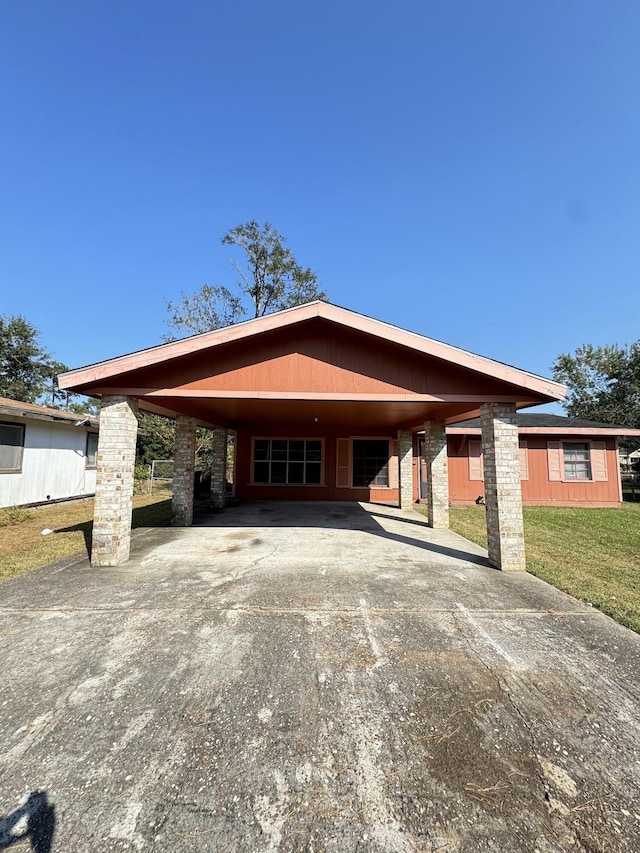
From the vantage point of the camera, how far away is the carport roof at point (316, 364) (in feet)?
18.6

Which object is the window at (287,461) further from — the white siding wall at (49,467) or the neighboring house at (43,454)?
the white siding wall at (49,467)

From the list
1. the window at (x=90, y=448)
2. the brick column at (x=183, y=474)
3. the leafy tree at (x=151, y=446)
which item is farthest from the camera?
the leafy tree at (x=151, y=446)

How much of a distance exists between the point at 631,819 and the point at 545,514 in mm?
11880

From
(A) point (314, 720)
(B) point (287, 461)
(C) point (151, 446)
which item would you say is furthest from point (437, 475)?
(C) point (151, 446)

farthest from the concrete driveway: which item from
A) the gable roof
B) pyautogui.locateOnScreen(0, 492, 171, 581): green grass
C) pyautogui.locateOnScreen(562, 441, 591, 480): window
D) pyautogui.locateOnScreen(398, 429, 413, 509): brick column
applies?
pyautogui.locateOnScreen(562, 441, 591, 480): window

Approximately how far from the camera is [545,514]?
39.3 ft

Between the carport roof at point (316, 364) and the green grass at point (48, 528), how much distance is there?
300cm

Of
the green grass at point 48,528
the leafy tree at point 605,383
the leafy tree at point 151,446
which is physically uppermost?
the leafy tree at point 605,383

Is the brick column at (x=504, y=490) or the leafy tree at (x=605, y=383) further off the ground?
the leafy tree at (x=605, y=383)

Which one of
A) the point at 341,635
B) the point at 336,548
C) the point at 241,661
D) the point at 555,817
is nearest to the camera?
the point at 555,817

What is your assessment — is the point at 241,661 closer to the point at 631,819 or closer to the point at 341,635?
the point at 341,635

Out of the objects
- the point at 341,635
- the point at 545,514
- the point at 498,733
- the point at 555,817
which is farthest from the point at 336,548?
the point at 545,514

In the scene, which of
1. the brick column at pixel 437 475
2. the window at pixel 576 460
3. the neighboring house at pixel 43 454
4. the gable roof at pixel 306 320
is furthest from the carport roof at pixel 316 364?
the window at pixel 576 460

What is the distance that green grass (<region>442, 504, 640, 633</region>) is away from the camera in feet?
15.4
